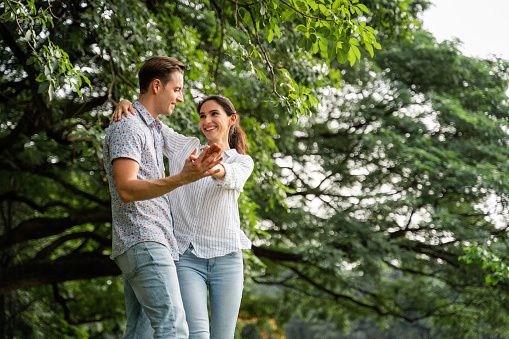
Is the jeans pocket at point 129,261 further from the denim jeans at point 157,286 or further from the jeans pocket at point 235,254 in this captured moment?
the jeans pocket at point 235,254

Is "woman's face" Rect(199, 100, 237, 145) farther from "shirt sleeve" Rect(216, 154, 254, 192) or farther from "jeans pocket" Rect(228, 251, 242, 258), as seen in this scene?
"jeans pocket" Rect(228, 251, 242, 258)

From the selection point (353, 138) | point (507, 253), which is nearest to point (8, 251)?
point (353, 138)

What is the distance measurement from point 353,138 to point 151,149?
7.72 metres

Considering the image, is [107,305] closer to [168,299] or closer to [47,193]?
[47,193]

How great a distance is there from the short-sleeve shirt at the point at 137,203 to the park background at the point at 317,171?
2792 millimetres

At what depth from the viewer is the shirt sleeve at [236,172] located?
2387 millimetres

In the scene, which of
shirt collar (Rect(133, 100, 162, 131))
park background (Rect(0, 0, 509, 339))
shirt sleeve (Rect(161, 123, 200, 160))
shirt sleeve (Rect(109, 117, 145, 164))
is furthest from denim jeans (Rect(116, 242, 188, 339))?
park background (Rect(0, 0, 509, 339))

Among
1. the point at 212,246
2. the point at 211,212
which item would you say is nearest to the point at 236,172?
the point at 211,212

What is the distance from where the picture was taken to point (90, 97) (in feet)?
24.1

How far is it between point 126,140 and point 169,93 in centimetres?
35

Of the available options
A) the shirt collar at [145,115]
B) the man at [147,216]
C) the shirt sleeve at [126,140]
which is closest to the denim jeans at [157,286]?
the man at [147,216]

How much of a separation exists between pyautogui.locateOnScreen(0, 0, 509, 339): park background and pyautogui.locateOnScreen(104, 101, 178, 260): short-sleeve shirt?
110 inches

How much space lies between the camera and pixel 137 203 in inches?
85.3

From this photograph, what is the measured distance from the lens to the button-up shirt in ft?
7.98
